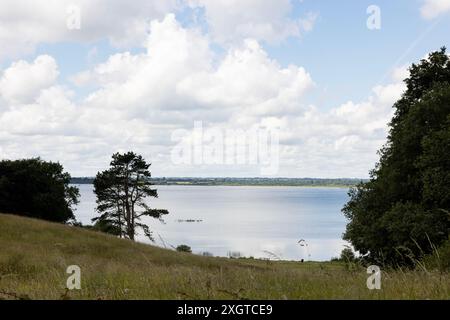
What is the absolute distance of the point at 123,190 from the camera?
79.2 metres

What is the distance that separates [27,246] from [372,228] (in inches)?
905

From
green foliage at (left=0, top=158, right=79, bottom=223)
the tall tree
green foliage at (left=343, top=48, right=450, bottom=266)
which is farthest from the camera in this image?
the tall tree

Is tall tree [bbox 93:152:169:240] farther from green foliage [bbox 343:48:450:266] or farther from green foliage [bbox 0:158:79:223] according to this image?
green foliage [bbox 343:48:450:266]

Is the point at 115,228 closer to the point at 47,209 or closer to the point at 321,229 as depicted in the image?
the point at 47,209

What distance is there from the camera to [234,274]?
853cm

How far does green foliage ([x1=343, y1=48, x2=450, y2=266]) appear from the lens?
102ft

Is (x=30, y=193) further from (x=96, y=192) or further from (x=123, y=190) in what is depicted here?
(x=123, y=190)

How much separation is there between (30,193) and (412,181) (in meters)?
55.5

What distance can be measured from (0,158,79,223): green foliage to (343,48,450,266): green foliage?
46504mm

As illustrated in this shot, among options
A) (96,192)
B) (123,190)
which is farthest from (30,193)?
(123,190)

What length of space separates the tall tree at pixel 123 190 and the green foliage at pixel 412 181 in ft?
143

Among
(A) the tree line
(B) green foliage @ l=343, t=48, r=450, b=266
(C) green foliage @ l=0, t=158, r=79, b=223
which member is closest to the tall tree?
(A) the tree line
